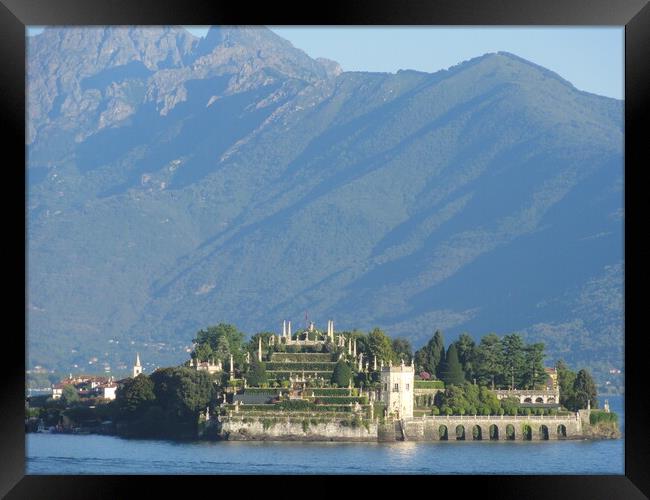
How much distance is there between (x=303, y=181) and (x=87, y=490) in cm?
10623

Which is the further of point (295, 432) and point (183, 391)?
point (183, 391)

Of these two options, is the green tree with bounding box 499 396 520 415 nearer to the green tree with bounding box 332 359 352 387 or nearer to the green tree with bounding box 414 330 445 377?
the green tree with bounding box 414 330 445 377

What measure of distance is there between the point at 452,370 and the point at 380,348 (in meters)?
1.87

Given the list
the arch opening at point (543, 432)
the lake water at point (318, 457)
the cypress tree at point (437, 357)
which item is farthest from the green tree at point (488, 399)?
the lake water at point (318, 457)

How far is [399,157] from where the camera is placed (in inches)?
4611

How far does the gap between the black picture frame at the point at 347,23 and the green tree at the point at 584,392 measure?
37749 mm

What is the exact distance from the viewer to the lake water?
36438 millimetres

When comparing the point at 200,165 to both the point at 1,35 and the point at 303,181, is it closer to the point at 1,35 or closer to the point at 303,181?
the point at 303,181

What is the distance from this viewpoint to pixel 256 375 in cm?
4666

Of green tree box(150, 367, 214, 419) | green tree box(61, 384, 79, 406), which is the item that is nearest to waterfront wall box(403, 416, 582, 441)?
green tree box(150, 367, 214, 419)

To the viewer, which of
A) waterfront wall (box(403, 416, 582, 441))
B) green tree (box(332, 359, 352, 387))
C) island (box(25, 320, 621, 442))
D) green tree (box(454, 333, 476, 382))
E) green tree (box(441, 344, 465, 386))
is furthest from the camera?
green tree (box(454, 333, 476, 382))

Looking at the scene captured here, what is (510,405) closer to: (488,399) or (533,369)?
(488,399)

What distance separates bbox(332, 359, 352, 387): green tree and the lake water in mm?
3019

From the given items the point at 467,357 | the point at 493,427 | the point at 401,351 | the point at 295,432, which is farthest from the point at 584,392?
the point at 295,432
